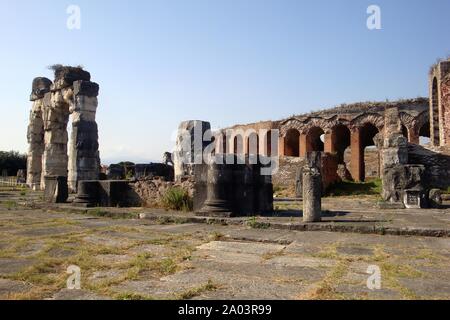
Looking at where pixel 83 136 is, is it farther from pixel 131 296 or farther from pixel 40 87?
pixel 131 296

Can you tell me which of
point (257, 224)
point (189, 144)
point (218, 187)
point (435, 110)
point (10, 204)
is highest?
point (435, 110)

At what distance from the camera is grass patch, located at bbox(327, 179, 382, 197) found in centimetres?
1505

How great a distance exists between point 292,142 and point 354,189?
46.5 ft

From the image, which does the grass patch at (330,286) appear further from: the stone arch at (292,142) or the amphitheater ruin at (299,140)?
the stone arch at (292,142)

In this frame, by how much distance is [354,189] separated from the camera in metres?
15.9

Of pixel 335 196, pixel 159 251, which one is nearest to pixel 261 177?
pixel 159 251

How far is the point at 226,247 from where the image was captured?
16.7ft

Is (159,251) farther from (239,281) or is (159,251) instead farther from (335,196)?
(335,196)

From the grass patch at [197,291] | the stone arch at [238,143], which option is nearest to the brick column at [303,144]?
the stone arch at [238,143]

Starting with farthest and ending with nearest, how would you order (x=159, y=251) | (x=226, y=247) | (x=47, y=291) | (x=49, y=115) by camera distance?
(x=49, y=115), (x=226, y=247), (x=159, y=251), (x=47, y=291)

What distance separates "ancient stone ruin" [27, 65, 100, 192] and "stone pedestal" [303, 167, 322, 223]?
7447mm

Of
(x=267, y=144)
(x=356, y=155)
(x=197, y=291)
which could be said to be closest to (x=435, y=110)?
(x=356, y=155)
